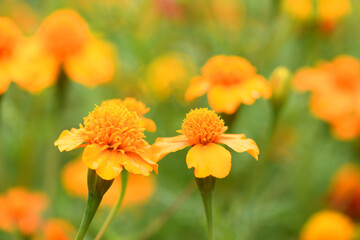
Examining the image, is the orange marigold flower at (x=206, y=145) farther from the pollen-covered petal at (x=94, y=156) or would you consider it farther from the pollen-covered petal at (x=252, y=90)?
the pollen-covered petal at (x=252, y=90)

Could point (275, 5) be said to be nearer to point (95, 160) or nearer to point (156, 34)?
point (156, 34)

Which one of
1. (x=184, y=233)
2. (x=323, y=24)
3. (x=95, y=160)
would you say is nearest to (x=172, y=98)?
(x=184, y=233)

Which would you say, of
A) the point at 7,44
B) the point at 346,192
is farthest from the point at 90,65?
the point at 346,192

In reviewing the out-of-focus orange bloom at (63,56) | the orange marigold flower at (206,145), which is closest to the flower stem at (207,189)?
the orange marigold flower at (206,145)

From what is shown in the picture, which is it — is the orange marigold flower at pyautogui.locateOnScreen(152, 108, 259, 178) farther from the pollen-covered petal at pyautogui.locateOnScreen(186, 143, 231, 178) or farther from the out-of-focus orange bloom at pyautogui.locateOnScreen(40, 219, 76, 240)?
the out-of-focus orange bloom at pyautogui.locateOnScreen(40, 219, 76, 240)

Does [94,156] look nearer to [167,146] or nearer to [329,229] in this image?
[167,146]

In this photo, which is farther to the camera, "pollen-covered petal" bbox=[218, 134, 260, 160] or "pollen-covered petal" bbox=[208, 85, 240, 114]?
"pollen-covered petal" bbox=[208, 85, 240, 114]

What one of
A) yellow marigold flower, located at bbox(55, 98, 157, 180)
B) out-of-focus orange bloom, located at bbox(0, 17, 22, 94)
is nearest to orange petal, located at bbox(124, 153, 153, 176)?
yellow marigold flower, located at bbox(55, 98, 157, 180)
